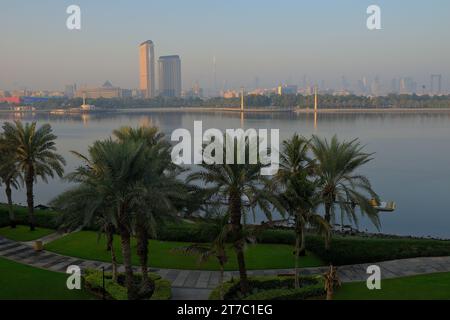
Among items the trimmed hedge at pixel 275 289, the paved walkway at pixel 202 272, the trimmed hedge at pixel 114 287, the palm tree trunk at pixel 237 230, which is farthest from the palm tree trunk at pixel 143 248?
the palm tree trunk at pixel 237 230

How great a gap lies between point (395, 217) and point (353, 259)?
562 inches

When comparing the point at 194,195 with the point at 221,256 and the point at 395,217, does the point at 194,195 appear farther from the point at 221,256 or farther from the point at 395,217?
the point at 395,217

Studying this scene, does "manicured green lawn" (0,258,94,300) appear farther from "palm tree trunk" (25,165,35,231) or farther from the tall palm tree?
"palm tree trunk" (25,165,35,231)

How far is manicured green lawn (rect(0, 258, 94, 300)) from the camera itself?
15.2m

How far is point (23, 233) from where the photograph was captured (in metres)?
23.5

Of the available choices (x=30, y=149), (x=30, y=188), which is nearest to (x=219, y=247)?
(x=30, y=149)

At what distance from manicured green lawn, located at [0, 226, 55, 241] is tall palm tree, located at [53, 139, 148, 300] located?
10435mm

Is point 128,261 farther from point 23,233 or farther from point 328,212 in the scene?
point 23,233

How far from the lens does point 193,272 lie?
17.9 metres

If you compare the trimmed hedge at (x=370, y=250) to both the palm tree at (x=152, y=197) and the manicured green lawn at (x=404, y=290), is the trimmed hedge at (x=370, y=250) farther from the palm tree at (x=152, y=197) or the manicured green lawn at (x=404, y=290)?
the palm tree at (x=152, y=197)

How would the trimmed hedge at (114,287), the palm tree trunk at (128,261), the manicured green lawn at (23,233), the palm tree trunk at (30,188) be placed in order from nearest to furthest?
the palm tree trunk at (128,261) → the trimmed hedge at (114,287) → the manicured green lawn at (23,233) → the palm tree trunk at (30,188)

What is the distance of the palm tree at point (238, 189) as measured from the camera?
14.8m

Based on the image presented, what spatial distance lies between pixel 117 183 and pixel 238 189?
3.78 meters

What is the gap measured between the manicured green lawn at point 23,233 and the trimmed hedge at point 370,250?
13077 mm
